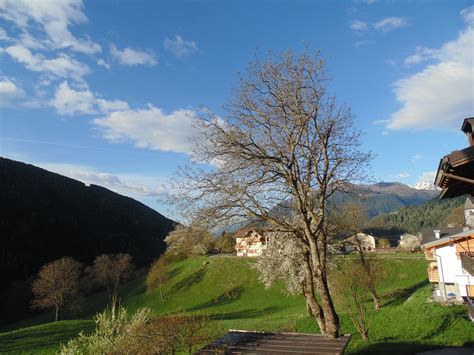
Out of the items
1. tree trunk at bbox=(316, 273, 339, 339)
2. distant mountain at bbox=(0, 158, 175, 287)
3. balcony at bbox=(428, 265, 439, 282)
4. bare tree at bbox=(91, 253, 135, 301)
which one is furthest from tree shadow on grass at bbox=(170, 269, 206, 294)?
distant mountain at bbox=(0, 158, 175, 287)

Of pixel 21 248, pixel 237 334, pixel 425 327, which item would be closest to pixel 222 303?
pixel 425 327

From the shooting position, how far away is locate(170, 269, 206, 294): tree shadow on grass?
58938 millimetres

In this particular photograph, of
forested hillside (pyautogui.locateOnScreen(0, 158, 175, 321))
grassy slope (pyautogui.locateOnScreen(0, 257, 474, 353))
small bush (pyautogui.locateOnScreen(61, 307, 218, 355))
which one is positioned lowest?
grassy slope (pyautogui.locateOnScreen(0, 257, 474, 353))

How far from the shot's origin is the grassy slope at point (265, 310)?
775 inches

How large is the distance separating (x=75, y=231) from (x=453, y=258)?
136676 millimetres

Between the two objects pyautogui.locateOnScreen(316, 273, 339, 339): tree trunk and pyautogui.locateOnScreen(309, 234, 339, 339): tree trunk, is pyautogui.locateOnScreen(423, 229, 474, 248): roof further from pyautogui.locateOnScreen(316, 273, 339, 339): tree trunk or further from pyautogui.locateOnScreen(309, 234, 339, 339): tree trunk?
pyautogui.locateOnScreen(316, 273, 339, 339): tree trunk

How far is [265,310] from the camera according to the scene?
140 feet

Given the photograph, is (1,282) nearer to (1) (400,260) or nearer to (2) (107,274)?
(2) (107,274)

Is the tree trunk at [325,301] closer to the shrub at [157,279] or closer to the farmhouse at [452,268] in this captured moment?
the farmhouse at [452,268]

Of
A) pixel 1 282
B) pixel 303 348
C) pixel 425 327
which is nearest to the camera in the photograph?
pixel 303 348

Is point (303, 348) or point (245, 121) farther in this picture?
point (245, 121)

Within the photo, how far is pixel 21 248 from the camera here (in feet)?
406

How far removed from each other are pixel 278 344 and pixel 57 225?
147 metres

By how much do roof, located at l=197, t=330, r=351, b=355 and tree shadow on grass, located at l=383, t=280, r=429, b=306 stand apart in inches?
986
